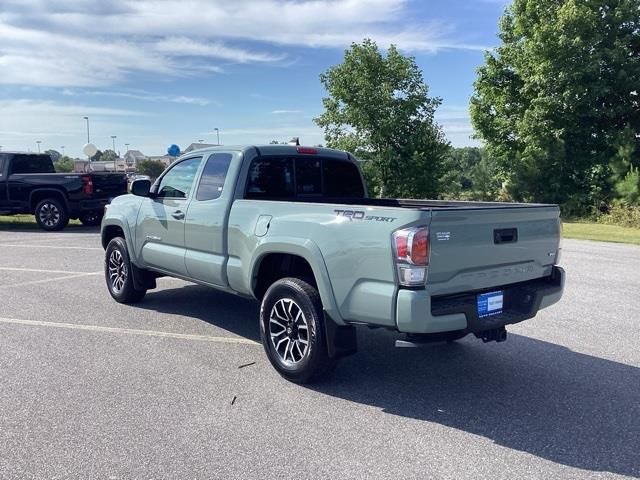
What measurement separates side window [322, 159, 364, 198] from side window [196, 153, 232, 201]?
1.09 metres

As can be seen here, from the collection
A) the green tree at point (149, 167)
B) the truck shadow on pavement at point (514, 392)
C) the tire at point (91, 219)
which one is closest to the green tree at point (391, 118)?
the tire at point (91, 219)

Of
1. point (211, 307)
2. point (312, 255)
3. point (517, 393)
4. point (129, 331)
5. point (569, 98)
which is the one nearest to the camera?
point (312, 255)

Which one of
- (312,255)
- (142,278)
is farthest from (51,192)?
(312,255)

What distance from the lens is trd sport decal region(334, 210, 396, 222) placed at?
12.6ft

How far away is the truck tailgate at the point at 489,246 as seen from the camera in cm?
383

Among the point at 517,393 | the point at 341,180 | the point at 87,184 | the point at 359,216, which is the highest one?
the point at 87,184

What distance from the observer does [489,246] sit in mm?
4141

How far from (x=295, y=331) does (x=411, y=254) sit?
1.39 m

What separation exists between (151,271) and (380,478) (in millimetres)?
4612

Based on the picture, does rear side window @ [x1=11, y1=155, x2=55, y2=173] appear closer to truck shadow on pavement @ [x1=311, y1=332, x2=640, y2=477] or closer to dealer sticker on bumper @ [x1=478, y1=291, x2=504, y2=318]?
truck shadow on pavement @ [x1=311, y1=332, x2=640, y2=477]

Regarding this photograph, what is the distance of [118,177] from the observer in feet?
55.0

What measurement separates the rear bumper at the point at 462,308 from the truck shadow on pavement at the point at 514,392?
23.9 inches

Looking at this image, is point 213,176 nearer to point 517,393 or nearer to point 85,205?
point 517,393

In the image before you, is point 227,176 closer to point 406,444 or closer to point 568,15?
point 406,444
